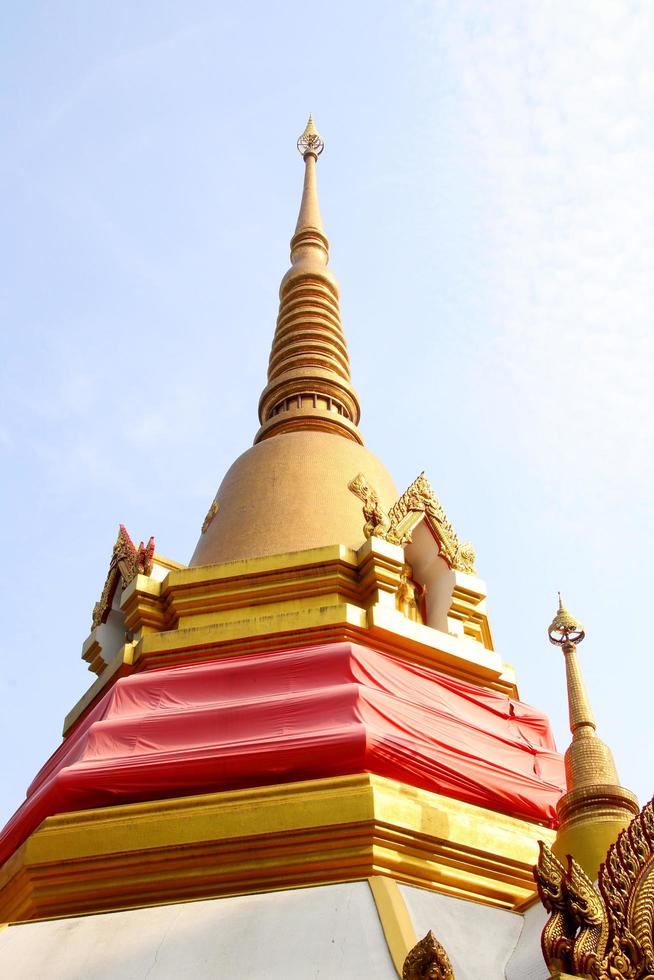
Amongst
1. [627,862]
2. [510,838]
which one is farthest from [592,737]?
[627,862]

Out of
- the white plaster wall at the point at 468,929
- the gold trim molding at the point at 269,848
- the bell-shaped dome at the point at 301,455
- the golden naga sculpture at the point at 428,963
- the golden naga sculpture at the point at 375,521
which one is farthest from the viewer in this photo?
the bell-shaped dome at the point at 301,455

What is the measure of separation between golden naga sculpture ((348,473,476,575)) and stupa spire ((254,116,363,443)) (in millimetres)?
1983

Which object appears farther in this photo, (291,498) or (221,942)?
(291,498)

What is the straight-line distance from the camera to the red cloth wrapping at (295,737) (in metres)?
7.48

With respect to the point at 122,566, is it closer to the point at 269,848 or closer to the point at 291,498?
the point at 291,498

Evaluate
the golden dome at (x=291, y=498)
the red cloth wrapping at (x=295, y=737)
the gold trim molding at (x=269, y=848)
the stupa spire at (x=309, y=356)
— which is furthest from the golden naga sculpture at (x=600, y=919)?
the stupa spire at (x=309, y=356)

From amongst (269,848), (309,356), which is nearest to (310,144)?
(309,356)

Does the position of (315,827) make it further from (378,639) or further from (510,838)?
(378,639)

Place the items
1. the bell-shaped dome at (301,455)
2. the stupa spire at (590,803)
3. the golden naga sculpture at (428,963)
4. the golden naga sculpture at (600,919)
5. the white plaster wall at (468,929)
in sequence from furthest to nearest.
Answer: the bell-shaped dome at (301,455) → the stupa spire at (590,803) → the white plaster wall at (468,929) → the golden naga sculpture at (600,919) → the golden naga sculpture at (428,963)

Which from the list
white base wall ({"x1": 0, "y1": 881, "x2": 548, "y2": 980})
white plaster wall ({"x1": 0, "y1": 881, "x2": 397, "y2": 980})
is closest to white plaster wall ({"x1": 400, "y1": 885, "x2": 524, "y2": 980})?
white base wall ({"x1": 0, "y1": 881, "x2": 548, "y2": 980})

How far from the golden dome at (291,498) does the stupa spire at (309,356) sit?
19.5 inches

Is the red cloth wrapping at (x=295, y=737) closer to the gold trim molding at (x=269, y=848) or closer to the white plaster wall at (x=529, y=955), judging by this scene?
the gold trim molding at (x=269, y=848)

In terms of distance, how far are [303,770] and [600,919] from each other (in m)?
2.57

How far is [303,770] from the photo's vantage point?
293 inches
